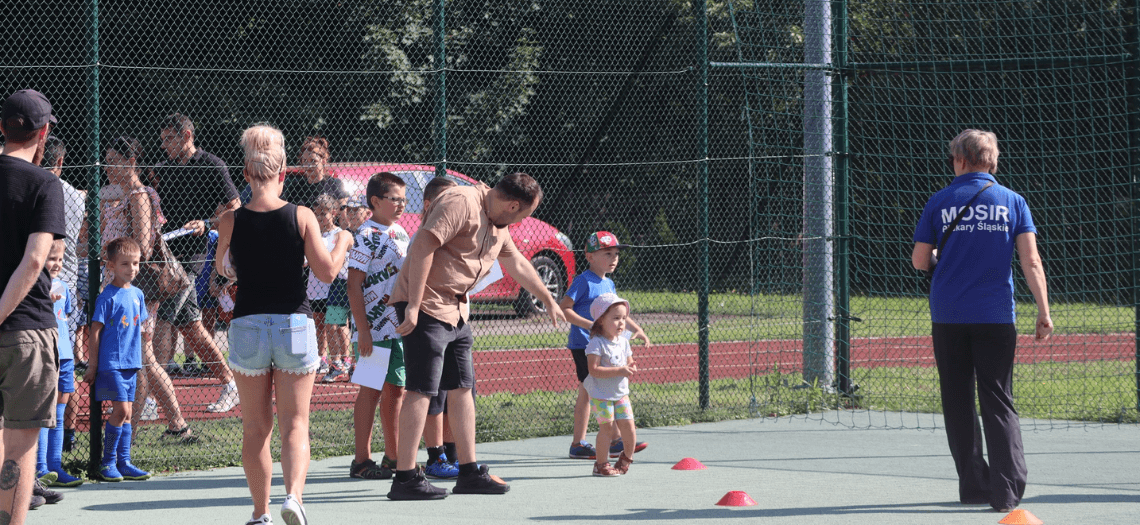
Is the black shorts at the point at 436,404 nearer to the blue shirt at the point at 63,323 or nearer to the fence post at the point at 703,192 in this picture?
the blue shirt at the point at 63,323

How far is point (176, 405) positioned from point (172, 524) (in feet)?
6.79

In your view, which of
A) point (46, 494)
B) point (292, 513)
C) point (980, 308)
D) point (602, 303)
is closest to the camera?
point (292, 513)

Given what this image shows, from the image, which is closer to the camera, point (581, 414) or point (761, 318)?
point (581, 414)

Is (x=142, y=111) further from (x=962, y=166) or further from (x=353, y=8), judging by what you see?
(x=962, y=166)

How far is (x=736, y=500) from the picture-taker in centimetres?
598

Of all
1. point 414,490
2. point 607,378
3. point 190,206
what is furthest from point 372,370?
point 190,206

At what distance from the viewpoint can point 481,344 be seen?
12062 mm

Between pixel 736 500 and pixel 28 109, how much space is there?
3587 millimetres

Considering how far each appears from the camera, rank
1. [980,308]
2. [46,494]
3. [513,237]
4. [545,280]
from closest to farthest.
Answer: [980,308]
[46,494]
[513,237]
[545,280]

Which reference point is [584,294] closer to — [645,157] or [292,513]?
[292,513]

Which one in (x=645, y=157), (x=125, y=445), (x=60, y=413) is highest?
(x=645, y=157)

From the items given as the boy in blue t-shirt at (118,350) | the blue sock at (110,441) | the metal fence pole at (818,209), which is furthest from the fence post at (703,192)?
the blue sock at (110,441)

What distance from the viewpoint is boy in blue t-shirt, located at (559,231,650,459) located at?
7.41m

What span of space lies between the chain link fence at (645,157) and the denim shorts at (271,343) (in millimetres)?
2250
